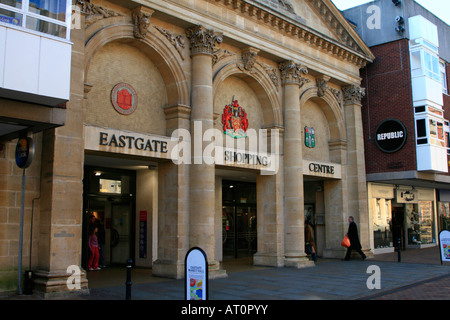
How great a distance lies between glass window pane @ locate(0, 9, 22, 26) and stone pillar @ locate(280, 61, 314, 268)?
10715 millimetres

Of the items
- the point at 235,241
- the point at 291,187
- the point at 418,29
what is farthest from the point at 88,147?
the point at 418,29

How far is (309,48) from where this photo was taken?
1880cm

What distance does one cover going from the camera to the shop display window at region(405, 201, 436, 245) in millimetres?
25938

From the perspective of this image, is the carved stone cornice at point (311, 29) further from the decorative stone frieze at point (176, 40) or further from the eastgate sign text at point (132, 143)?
the eastgate sign text at point (132, 143)

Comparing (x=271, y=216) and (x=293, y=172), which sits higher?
(x=293, y=172)

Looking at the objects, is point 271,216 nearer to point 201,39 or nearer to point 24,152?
point 201,39

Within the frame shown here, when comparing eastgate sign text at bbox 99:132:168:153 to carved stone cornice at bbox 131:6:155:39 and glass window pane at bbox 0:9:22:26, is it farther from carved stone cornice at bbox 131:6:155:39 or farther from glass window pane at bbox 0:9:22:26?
glass window pane at bbox 0:9:22:26

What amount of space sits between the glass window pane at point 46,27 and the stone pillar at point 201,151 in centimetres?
529

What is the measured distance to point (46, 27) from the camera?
9383mm

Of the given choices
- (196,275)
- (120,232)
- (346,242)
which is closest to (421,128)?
(346,242)

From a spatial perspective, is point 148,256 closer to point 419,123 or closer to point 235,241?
point 235,241

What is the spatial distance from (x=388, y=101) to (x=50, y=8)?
1676 cm

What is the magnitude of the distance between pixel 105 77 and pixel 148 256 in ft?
21.8
